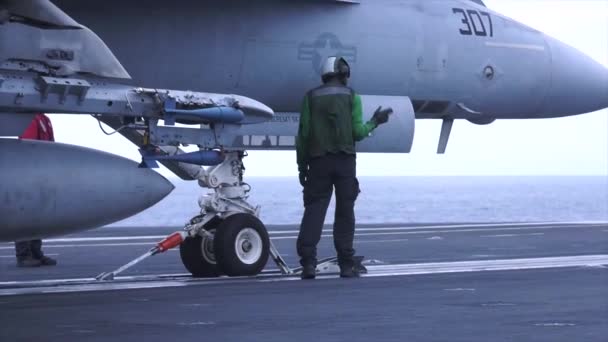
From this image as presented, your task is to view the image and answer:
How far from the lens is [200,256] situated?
461 inches

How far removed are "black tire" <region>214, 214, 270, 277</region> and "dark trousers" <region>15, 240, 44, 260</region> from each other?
9.64ft

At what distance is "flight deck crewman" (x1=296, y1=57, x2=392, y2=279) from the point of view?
11.4 meters

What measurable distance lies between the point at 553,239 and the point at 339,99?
7.43m

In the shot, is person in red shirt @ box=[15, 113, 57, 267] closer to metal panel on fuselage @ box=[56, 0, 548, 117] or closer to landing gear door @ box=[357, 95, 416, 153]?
metal panel on fuselage @ box=[56, 0, 548, 117]

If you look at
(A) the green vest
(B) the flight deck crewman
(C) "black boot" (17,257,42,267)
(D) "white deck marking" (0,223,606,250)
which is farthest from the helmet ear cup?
(D) "white deck marking" (0,223,606,250)

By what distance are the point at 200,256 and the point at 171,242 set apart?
423mm

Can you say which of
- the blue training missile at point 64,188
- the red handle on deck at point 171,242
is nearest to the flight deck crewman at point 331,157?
the red handle on deck at point 171,242

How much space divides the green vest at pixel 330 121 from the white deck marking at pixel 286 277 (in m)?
1.18

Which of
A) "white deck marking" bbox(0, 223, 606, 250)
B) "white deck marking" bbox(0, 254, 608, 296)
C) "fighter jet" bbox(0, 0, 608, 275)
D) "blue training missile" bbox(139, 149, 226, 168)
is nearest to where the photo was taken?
"fighter jet" bbox(0, 0, 608, 275)

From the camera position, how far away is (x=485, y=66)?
14.3 metres

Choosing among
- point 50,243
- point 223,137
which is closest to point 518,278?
point 223,137

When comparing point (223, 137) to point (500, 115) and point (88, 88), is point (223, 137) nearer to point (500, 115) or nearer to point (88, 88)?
point (88, 88)

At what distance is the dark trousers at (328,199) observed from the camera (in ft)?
37.6

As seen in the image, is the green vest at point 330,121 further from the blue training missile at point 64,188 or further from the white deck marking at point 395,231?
the white deck marking at point 395,231
